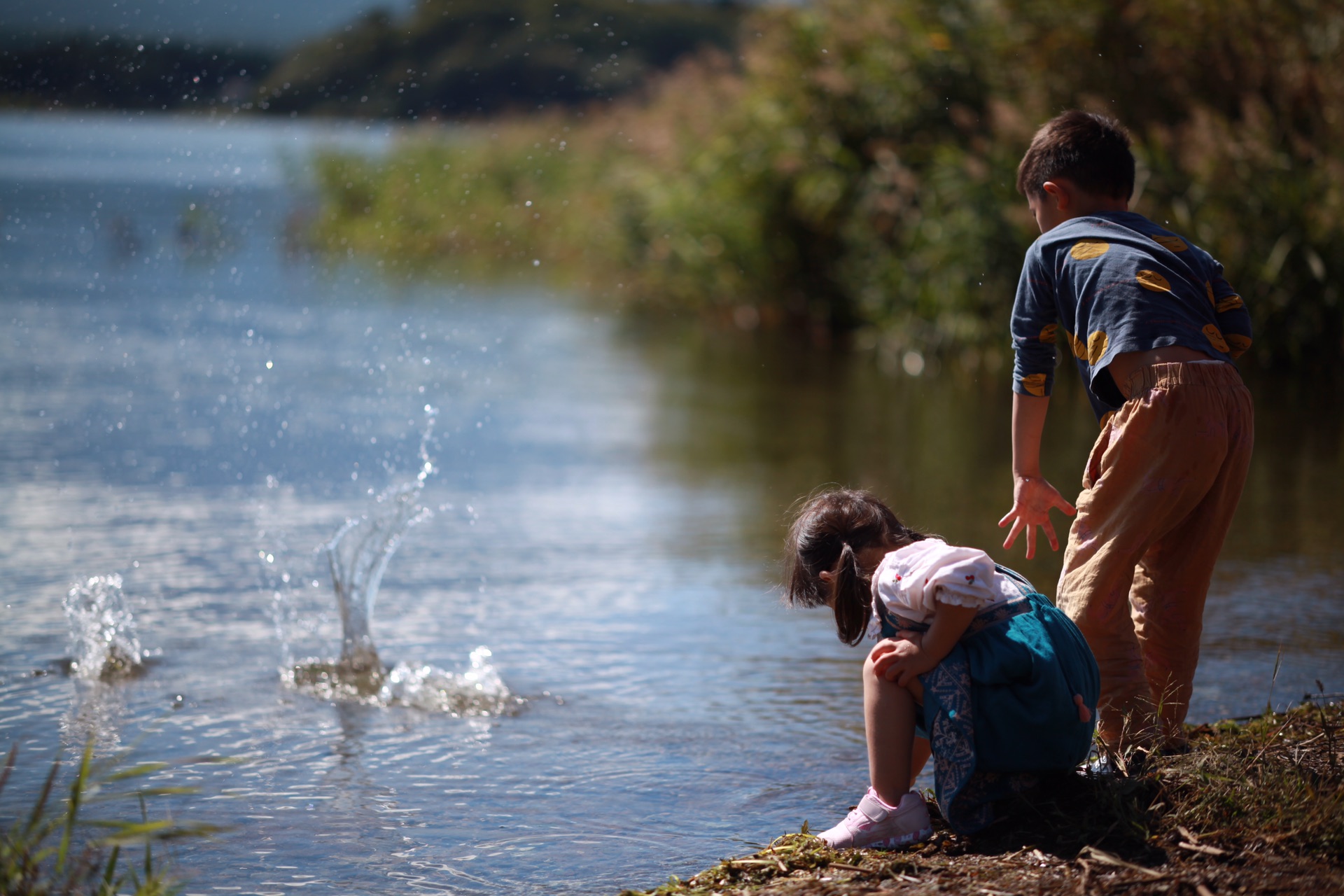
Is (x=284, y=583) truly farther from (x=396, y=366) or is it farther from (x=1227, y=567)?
(x=396, y=366)

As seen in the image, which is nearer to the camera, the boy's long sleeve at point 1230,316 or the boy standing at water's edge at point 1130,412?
the boy standing at water's edge at point 1130,412

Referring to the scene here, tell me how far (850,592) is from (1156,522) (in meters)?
0.65

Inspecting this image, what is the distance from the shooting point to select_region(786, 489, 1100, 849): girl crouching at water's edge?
2734mm

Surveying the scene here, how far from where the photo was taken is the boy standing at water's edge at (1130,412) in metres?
3.01

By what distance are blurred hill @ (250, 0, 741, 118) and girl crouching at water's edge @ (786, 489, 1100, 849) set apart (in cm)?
3148

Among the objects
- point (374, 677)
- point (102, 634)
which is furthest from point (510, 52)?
point (374, 677)

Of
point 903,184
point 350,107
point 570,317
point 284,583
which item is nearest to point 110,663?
point 284,583

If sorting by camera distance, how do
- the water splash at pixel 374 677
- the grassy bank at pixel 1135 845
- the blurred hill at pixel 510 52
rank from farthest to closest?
1. the blurred hill at pixel 510 52
2. the water splash at pixel 374 677
3. the grassy bank at pixel 1135 845

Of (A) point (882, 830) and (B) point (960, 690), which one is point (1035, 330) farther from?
(A) point (882, 830)

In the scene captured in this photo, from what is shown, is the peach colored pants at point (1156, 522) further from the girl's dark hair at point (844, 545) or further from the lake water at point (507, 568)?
the lake water at point (507, 568)

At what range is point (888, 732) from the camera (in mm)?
2811

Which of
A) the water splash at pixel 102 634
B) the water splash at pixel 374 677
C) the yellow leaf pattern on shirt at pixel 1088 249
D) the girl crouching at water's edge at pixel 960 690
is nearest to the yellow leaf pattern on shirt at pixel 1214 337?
the yellow leaf pattern on shirt at pixel 1088 249

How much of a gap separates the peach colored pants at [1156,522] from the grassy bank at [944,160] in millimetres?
6397

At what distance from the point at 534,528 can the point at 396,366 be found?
580cm
